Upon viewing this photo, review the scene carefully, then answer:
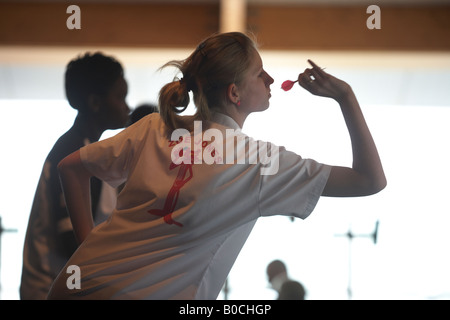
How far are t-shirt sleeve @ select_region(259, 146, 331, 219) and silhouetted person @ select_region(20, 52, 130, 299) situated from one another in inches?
26.4

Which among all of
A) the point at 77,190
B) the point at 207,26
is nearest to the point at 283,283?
the point at 77,190

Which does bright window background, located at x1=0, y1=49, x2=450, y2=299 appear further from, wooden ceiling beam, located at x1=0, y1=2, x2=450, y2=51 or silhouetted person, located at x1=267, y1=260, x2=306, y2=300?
wooden ceiling beam, located at x1=0, y1=2, x2=450, y2=51

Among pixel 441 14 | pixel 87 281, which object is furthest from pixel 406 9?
pixel 87 281

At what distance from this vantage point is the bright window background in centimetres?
251

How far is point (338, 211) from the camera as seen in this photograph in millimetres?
2617

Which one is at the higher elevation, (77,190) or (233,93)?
(233,93)

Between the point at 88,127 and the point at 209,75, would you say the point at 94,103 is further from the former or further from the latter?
the point at 209,75

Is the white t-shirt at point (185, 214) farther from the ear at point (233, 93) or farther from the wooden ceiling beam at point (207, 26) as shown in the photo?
the wooden ceiling beam at point (207, 26)

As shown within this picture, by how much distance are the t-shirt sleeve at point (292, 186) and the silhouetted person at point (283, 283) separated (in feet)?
3.86

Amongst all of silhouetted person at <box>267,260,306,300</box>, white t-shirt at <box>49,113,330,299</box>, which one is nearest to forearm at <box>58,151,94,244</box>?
white t-shirt at <box>49,113,330,299</box>

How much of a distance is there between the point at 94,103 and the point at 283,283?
1.14 meters

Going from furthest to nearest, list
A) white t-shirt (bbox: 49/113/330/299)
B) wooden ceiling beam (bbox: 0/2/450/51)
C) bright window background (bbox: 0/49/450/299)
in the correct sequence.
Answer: wooden ceiling beam (bbox: 0/2/450/51)
bright window background (bbox: 0/49/450/299)
white t-shirt (bbox: 49/113/330/299)
